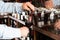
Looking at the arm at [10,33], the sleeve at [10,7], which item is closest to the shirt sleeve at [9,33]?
the arm at [10,33]

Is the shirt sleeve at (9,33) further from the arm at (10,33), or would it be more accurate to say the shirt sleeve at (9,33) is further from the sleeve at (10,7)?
the sleeve at (10,7)

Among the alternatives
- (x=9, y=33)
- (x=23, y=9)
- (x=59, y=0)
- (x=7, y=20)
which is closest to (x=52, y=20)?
(x=9, y=33)

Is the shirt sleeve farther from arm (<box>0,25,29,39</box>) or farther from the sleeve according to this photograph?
the sleeve

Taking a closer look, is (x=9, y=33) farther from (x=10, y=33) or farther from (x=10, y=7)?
(x=10, y=7)

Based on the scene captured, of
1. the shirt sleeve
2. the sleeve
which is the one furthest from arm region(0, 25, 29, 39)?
the sleeve

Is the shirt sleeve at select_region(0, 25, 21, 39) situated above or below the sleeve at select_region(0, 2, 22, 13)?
below

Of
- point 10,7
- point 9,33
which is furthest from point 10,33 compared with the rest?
point 10,7

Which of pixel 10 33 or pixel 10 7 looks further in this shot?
pixel 10 7

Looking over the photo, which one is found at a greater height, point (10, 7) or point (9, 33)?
point (10, 7)

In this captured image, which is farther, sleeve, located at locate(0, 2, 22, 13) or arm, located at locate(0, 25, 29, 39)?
sleeve, located at locate(0, 2, 22, 13)

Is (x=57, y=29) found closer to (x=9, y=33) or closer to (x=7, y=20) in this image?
(x=9, y=33)

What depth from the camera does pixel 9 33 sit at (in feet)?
3.15

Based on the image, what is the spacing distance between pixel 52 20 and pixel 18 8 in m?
0.52

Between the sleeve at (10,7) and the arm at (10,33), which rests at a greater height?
the sleeve at (10,7)
